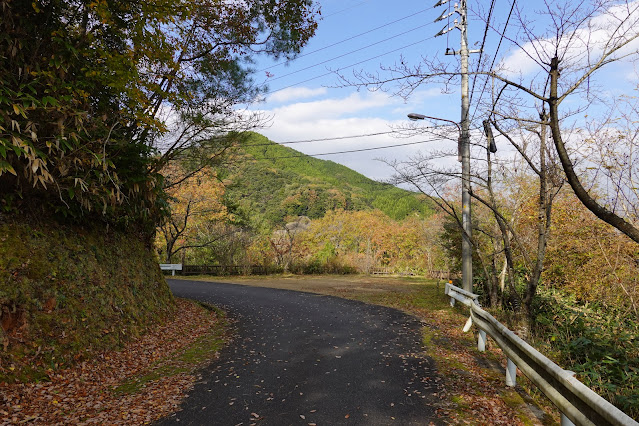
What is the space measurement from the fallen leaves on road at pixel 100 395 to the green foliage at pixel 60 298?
27cm

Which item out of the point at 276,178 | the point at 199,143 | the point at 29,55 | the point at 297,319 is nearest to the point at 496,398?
the point at 297,319

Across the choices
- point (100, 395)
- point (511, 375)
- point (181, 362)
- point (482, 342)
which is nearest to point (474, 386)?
point (511, 375)

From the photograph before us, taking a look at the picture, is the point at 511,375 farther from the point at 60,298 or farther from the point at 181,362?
the point at 60,298

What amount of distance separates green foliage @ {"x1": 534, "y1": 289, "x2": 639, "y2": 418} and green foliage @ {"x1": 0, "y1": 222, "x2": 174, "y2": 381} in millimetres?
8076

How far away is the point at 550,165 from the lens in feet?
25.4

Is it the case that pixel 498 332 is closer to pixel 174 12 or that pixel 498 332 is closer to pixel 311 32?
pixel 174 12

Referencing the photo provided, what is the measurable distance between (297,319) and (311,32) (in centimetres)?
802

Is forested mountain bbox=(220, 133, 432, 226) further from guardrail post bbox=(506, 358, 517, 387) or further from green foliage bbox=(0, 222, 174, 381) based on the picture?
guardrail post bbox=(506, 358, 517, 387)

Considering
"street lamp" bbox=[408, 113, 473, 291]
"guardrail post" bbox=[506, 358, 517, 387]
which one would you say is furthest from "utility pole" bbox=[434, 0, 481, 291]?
"guardrail post" bbox=[506, 358, 517, 387]

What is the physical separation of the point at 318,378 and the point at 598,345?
6108mm

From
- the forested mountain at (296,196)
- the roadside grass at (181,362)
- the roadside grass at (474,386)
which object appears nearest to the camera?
the roadside grass at (474,386)

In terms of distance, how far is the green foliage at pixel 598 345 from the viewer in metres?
6.07

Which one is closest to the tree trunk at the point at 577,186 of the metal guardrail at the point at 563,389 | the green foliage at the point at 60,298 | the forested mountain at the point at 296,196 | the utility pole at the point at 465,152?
the metal guardrail at the point at 563,389

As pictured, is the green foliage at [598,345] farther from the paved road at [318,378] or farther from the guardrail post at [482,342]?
the paved road at [318,378]
